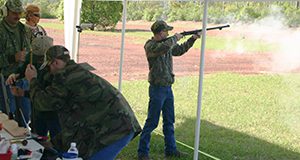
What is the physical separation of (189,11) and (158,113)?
2112 millimetres

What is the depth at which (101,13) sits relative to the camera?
867cm

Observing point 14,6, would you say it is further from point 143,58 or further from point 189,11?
point 143,58

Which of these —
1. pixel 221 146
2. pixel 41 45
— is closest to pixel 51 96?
pixel 41 45

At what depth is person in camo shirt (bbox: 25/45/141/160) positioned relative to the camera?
8.36 ft

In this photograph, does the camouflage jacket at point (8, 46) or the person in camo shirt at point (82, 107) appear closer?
the person in camo shirt at point (82, 107)

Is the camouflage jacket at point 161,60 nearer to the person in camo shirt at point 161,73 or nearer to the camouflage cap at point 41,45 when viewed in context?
the person in camo shirt at point 161,73

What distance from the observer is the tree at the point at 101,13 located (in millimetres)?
8594

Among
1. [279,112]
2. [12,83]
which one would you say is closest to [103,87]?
[12,83]

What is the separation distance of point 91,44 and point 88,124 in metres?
8.05

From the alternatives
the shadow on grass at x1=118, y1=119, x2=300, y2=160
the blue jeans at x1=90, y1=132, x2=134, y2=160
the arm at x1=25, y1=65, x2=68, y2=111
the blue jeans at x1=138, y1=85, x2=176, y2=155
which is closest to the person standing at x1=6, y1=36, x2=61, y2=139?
the arm at x1=25, y1=65, x2=68, y2=111

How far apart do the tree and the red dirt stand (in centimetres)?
27

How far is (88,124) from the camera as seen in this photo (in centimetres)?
258

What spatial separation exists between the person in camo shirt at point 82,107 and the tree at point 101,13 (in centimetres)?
595

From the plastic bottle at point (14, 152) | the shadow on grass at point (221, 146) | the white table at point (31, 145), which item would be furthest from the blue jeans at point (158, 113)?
the plastic bottle at point (14, 152)
